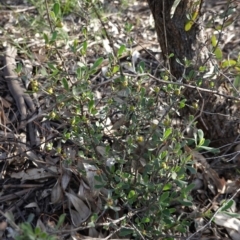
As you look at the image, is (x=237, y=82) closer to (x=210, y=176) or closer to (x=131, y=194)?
(x=210, y=176)

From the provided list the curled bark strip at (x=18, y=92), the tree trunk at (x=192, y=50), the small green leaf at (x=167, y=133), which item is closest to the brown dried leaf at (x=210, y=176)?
the tree trunk at (x=192, y=50)

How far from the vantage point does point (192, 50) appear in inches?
98.0

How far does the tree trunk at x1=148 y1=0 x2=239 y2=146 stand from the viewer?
2.35m

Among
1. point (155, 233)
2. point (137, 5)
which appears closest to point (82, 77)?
point (155, 233)

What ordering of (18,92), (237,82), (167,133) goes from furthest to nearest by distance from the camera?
(18,92), (237,82), (167,133)

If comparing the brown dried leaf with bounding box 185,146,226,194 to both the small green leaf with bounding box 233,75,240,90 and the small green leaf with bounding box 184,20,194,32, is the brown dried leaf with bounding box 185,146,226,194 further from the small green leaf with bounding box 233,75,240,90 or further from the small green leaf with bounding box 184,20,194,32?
the small green leaf with bounding box 184,20,194,32

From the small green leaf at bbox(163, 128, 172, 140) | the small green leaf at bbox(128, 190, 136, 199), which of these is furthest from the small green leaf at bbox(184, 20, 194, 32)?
the small green leaf at bbox(128, 190, 136, 199)

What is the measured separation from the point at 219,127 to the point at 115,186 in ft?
2.55

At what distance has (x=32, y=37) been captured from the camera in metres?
3.17

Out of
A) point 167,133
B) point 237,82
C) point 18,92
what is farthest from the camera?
point 18,92

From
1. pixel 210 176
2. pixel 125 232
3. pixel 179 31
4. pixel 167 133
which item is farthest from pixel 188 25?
pixel 125 232

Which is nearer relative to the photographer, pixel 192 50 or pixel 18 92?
pixel 192 50

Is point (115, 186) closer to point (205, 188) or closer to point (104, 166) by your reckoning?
point (104, 166)

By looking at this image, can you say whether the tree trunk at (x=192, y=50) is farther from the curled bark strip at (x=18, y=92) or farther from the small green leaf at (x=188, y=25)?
the curled bark strip at (x=18, y=92)
